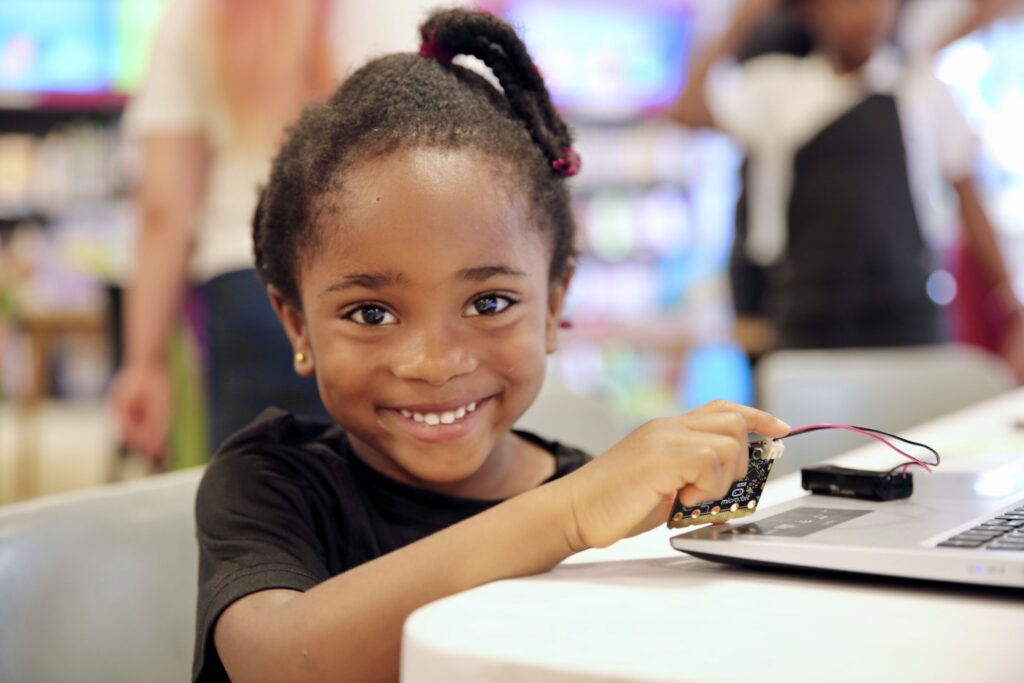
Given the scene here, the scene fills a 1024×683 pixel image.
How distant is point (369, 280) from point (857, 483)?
39 cm

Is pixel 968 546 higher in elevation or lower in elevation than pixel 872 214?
lower

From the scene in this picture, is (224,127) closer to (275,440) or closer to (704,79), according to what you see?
(275,440)

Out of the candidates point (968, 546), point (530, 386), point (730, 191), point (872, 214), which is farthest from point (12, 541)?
point (730, 191)

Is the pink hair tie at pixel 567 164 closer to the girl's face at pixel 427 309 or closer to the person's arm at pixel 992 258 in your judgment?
the girl's face at pixel 427 309

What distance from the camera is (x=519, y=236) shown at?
1.00 m

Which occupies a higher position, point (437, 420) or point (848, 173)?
point (848, 173)

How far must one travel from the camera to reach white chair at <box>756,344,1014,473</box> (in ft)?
6.22

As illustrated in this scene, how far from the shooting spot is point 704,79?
9.33ft

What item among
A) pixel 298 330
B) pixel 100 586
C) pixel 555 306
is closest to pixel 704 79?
pixel 555 306

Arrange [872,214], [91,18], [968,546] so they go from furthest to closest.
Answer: [91,18], [872,214], [968,546]

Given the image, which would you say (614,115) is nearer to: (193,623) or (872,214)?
(872,214)

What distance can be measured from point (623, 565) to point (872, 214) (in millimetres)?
1938

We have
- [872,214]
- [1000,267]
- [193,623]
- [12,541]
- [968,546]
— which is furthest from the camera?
[1000,267]

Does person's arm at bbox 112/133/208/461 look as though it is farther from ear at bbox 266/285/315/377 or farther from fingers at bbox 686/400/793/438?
fingers at bbox 686/400/793/438
